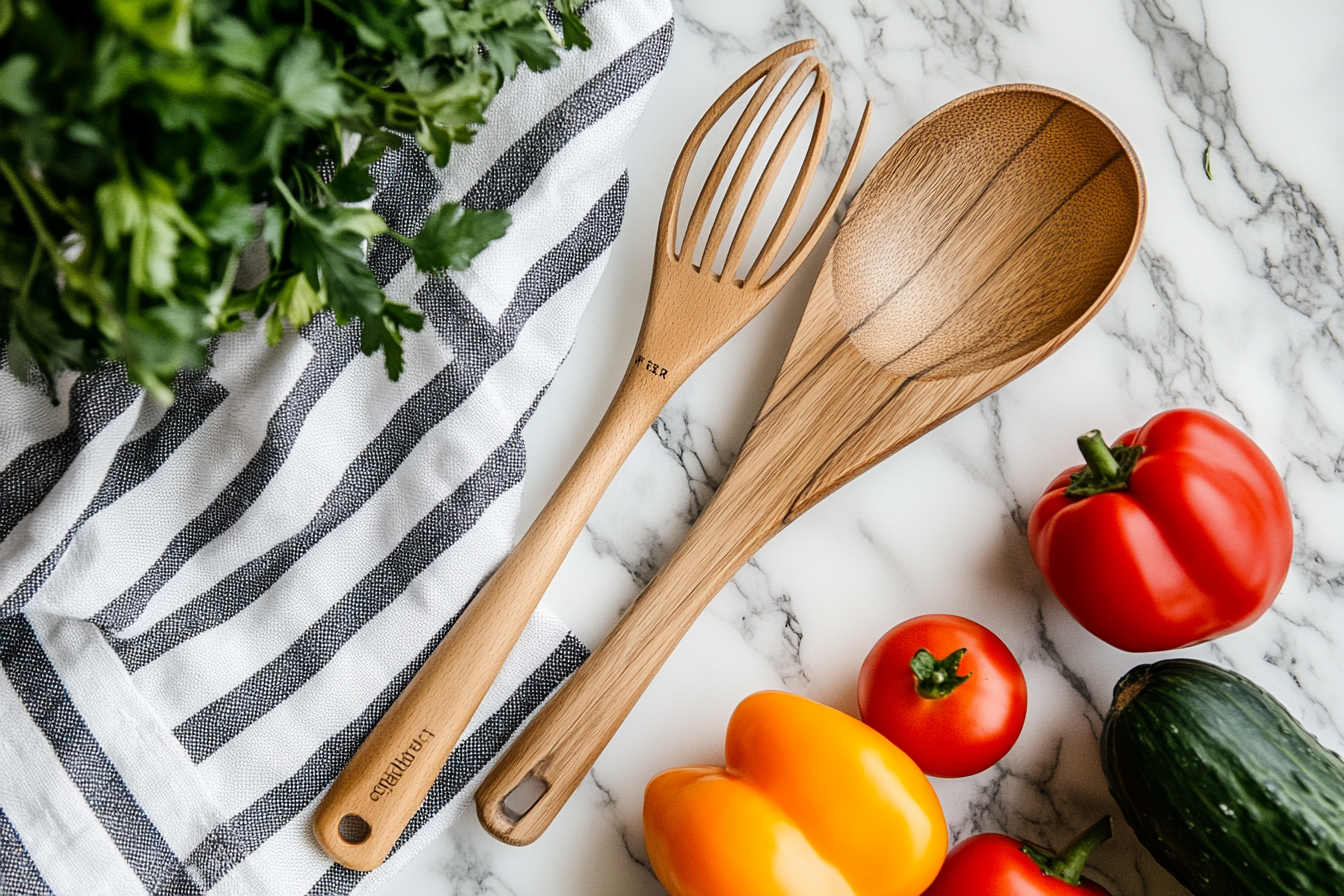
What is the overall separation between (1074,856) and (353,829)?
26.2 inches

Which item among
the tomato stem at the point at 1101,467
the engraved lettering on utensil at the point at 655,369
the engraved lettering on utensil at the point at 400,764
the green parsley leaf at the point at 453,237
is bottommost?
the engraved lettering on utensil at the point at 400,764

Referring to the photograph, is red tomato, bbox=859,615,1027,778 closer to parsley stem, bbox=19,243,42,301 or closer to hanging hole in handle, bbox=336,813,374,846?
hanging hole in handle, bbox=336,813,374,846

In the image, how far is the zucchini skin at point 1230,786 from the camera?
2.61 feet

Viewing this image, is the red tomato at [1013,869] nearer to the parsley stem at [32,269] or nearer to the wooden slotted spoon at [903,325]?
the wooden slotted spoon at [903,325]

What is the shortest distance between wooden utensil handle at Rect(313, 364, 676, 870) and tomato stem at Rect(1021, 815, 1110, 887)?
20.6 inches

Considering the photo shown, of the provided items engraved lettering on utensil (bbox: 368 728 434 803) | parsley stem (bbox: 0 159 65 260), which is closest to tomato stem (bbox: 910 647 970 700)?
engraved lettering on utensil (bbox: 368 728 434 803)

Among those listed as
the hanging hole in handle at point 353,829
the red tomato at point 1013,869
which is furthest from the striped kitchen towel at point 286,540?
the red tomato at point 1013,869

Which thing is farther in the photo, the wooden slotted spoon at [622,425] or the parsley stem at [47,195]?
the wooden slotted spoon at [622,425]

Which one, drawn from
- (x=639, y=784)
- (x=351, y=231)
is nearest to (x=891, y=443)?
(x=639, y=784)

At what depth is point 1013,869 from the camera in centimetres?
84

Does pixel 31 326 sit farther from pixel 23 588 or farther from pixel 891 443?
pixel 891 443

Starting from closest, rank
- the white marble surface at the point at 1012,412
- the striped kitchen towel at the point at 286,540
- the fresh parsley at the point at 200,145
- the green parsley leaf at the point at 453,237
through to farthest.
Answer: the fresh parsley at the point at 200,145 < the green parsley leaf at the point at 453,237 < the striped kitchen towel at the point at 286,540 < the white marble surface at the point at 1012,412

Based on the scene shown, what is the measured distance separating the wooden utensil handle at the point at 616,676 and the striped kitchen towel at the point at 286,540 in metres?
0.03

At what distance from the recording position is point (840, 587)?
938mm
